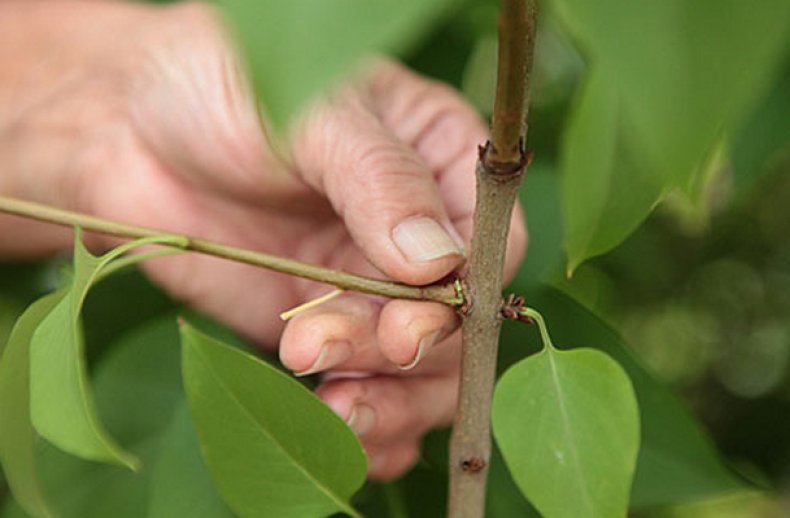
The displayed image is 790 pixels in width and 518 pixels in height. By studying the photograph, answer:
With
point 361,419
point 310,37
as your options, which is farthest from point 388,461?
point 310,37

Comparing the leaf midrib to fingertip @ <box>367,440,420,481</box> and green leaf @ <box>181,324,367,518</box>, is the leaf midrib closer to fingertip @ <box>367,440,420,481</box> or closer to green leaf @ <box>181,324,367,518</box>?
green leaf @ <box>181,324,367,518</box>

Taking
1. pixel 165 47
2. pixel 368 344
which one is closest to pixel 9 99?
pixel 165 47

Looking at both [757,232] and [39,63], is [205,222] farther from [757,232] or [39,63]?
[757,232]

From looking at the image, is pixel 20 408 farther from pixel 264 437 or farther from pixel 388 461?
pixel 388 461

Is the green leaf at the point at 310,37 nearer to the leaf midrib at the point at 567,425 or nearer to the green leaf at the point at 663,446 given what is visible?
the leaf midrib at the point at 567,425

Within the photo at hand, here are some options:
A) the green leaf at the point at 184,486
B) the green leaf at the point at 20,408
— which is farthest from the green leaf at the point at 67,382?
the green leaf at the point at 184,486
